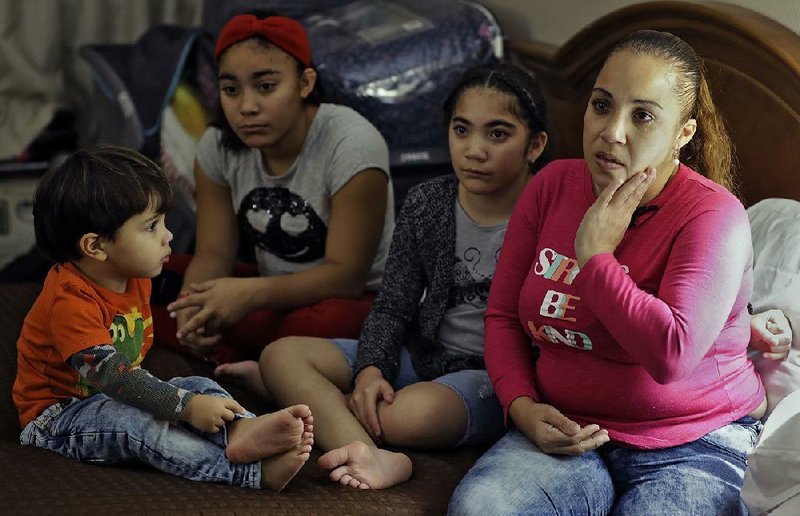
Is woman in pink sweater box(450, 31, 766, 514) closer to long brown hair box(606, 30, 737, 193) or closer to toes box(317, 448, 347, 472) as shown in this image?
long brown hair box(606, 30, 737, 193)

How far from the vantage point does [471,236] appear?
1769 mm

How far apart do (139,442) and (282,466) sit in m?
0.21

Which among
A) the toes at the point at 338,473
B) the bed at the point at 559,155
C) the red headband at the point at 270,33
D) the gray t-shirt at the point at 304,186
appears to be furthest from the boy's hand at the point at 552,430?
the red headband at the point at 270,33

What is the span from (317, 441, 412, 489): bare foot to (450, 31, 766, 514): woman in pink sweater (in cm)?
14

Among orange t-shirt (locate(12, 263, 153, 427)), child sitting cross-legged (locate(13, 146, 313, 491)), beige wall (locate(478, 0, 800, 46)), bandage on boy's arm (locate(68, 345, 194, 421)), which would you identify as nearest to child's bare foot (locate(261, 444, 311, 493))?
child sitting cross-legged (locate(13, 146, 313, 491))

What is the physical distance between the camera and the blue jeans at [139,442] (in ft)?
4.86

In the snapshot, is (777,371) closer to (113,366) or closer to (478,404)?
(478,404)

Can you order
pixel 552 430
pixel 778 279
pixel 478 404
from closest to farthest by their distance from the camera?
1. pixel 552 430
2. pixel 778 279
3. pixel 478 404

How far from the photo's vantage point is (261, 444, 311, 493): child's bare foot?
4.75 feet

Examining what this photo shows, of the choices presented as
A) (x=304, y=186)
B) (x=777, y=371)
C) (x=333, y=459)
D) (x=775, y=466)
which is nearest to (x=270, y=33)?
(x=304, y=186)

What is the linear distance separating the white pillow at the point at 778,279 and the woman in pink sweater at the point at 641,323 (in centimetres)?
4

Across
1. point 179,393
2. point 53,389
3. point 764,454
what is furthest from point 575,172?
point 53,389

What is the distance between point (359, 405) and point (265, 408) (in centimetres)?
22

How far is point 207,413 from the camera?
4.79 feet
